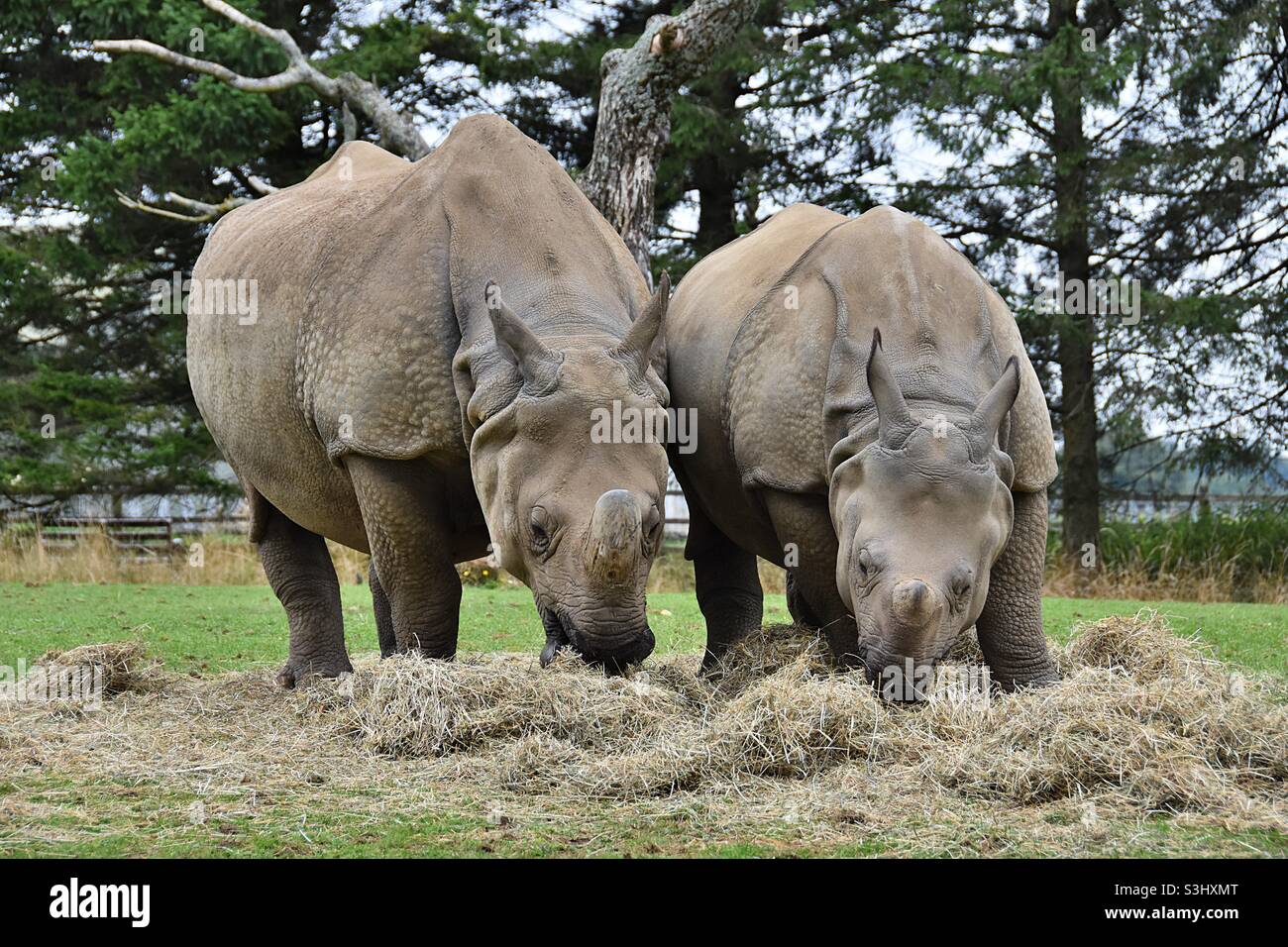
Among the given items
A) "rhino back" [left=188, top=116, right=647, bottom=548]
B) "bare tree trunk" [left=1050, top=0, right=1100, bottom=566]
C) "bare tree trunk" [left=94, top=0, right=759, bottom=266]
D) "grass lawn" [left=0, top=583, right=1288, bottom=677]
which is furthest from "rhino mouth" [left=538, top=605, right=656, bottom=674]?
"bare tree trunk" [left=1050, top=0, right=1100, bottom=566]

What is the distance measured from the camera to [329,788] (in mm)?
4910

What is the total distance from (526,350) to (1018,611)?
246cm

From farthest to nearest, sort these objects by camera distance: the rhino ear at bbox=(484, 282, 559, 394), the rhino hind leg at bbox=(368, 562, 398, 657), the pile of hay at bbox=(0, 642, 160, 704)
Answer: the rhino hind leg at bbox=(368, 562, 398, 657)
the pile of hay at bbox=(0, 642, 160, 704)
the rhino ear at bbox=(484, 282, 559, 394)

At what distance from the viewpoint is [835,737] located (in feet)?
16.8

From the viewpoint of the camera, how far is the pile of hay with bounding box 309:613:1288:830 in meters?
4.66

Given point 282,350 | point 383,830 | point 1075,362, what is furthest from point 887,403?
point 1075,362

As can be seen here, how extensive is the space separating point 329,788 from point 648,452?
5.91 ft

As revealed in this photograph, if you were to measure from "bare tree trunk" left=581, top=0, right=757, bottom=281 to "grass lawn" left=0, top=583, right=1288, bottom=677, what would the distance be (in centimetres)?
377

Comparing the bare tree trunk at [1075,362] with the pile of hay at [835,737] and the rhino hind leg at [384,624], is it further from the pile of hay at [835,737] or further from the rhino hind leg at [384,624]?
the pile of hay at [835,737]

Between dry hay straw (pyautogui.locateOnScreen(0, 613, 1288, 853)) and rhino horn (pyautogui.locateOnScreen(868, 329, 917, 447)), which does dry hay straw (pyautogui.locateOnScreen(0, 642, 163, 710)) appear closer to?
dry hay straw (pyautogui.locateOnScreen(0, 613, 1288, 853))

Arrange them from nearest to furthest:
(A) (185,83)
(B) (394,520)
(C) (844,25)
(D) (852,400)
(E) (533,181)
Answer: (D) (852,400), (B) (394,520), (E) (533,181), (C) (844,25), (A) (185,83)
